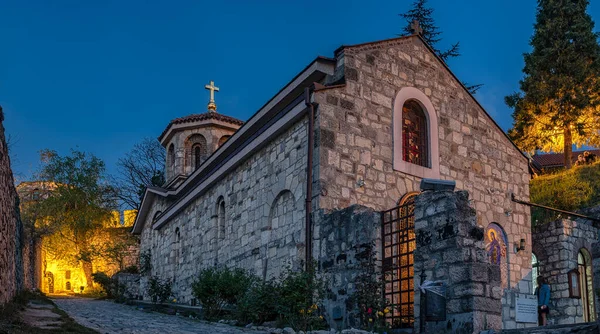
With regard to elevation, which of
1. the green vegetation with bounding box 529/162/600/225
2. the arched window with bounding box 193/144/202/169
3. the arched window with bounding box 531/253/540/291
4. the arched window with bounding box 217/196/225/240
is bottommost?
the arched window with bounding box 531/253/540/291

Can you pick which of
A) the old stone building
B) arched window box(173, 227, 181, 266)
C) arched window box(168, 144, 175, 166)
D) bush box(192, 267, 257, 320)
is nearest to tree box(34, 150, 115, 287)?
the old stone building

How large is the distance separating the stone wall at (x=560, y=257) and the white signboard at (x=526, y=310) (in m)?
1.77

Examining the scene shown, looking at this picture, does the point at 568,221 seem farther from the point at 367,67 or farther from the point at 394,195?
the point at 367,67

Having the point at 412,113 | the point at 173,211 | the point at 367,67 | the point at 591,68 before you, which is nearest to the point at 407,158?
the point at 412,113

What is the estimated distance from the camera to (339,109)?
12.5m

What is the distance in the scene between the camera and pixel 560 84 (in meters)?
24.4

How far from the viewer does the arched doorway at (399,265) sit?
9.90 m

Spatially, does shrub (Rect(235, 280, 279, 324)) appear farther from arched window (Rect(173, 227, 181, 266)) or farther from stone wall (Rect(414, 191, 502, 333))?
arched window (Rect(173, 227, 181, 266))

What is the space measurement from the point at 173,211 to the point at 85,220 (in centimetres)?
1270

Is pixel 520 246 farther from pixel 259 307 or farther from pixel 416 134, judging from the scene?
pixel 259 307

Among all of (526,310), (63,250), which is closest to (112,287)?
(63,250)

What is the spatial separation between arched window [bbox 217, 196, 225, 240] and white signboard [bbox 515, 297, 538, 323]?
7111mm

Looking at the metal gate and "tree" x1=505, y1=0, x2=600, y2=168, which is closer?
the metal gate

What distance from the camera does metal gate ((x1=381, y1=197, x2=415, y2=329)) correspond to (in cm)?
990
